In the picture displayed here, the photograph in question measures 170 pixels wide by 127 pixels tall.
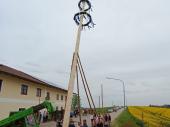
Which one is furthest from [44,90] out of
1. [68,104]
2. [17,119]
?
[68,104]

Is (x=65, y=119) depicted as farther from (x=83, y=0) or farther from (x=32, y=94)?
(x=32, y=94)

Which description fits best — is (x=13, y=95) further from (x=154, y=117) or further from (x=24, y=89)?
(x=154, y=117)

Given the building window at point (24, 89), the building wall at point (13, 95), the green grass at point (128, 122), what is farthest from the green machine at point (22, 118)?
the building window at point (24, 89)

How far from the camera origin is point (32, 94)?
32969 mm

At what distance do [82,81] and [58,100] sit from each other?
1473 inches

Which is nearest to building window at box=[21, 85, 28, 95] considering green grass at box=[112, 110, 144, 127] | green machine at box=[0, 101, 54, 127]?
green grass at box=[112, 110, 144, 127]

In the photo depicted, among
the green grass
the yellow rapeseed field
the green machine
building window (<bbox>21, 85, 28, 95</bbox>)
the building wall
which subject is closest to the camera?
the green machine

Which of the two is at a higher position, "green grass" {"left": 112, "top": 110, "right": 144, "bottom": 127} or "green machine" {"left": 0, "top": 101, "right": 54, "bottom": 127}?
"green machine" {"left": 0, "top": 101, "right": 54, "bottom": 127}

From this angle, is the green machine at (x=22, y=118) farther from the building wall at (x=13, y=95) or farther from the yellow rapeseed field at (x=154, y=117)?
the yellow rapeseed field at (x=154, y=117)

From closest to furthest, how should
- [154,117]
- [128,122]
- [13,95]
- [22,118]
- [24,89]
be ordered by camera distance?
[22,118], [13,95], [128,122], [24,89], [154,117]

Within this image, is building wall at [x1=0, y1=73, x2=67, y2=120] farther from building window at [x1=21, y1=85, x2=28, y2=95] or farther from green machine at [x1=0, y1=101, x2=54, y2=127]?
green machine at [x1=0, y1=101, x2=54, y2=127]

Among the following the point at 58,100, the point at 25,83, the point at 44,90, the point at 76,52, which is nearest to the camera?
the point at 76,52

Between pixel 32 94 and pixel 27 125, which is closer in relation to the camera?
pixel 27 125

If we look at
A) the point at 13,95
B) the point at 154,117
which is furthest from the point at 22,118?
the point at 154,117
